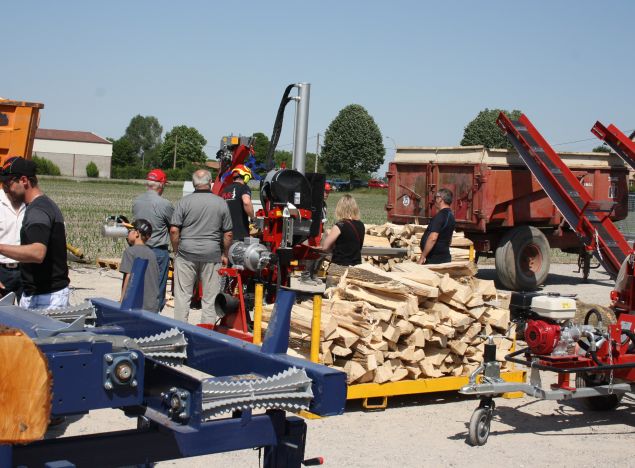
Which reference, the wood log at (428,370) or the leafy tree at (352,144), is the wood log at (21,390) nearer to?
the wood log at (428,370)

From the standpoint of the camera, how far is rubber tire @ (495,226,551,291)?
15.7 metres

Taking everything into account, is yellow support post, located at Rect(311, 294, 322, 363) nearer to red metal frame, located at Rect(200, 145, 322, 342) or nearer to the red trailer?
red metal frame, located at Rect(200, 145, 322, 342)

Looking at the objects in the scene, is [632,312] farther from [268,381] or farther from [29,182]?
[268,381]

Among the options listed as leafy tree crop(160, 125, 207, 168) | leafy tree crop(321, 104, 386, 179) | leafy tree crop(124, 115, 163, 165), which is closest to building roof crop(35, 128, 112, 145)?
leafy tree crop(160, 125, 207, 168)

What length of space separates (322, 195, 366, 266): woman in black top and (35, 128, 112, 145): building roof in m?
121

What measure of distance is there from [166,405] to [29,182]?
2.97 metres

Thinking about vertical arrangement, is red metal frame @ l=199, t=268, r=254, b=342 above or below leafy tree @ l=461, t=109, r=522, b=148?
below

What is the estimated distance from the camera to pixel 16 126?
10.0 metres

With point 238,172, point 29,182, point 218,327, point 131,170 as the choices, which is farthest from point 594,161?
point 131,170

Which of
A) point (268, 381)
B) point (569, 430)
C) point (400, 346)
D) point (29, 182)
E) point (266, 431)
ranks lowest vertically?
point (569, 430)

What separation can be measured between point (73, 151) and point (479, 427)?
12508cm

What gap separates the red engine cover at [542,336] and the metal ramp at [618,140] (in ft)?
25.6

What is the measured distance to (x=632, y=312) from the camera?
25.9 feet

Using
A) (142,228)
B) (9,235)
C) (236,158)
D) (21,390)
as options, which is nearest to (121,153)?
(236,158)
